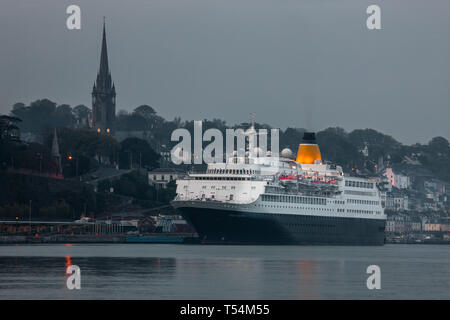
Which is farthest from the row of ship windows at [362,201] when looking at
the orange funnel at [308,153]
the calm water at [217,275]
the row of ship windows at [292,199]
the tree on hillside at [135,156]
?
the tree on hillside at [135,156]

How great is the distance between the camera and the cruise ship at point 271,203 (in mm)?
97625

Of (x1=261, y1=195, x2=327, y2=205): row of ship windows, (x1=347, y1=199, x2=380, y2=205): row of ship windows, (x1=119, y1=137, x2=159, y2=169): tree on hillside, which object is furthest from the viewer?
(x1=119, y1=137, x2=159, y2=169): tree on hillside

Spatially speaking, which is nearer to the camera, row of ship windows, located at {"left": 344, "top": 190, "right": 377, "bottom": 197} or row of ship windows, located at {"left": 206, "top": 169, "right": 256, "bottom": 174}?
row of ship windows, located at {"left": 206, "top": 169, "right": 256, "bottom": 174}

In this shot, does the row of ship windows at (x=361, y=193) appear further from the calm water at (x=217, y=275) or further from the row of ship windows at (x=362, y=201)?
the calm water at (x=217, y=275)

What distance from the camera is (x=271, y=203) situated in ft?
327

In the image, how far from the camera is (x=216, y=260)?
77.3m

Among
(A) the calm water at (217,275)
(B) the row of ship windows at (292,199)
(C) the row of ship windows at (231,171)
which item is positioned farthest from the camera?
(B) the row of ship windows at (292,199)

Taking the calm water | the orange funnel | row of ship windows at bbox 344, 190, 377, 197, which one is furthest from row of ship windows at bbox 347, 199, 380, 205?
the calm water

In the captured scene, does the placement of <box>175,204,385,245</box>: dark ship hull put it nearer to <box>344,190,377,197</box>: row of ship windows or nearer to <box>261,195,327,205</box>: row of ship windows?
<box>261,195,327,205</box>: row of ship windows

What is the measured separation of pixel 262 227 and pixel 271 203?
2.48 meters

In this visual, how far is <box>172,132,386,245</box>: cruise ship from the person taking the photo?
9762cm

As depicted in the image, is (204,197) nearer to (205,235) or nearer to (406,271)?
(205,235)

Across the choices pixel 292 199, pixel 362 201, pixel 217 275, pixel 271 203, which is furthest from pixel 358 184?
pixel 217 275
